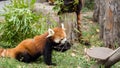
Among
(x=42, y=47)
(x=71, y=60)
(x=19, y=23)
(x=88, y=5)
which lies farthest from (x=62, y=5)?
(x=88, y=5)

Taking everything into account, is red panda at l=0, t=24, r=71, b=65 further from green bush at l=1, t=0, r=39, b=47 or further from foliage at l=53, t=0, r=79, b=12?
foliage at l=53, t=0, r=79, b=12

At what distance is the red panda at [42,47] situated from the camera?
6.27 meters

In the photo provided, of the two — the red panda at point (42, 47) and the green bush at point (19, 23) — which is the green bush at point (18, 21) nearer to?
the green bush at point (19, 23)

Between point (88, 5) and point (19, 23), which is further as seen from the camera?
point (88, 5)

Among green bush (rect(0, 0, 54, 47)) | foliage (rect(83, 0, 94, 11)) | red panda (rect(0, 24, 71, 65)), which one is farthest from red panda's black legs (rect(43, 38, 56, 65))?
foliage (rect(83, 0, 94, 11))

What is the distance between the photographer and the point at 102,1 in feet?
29.8

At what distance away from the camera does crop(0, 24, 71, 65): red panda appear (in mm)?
6273

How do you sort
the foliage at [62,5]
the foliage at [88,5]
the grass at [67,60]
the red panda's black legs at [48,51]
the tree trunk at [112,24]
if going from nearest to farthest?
the grass at [67,60] → the red panda's black legs at [48,51] → the tree trunk at [112,24] → the foliage at [62,5] → the foliage at [88,5]

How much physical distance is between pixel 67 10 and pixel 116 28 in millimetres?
1171

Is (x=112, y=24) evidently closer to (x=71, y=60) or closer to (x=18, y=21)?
(x=71, y=60)

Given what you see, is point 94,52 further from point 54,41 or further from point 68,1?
point 68,1

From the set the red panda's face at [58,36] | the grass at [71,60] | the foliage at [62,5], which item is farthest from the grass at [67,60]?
the foliage at [62,5]

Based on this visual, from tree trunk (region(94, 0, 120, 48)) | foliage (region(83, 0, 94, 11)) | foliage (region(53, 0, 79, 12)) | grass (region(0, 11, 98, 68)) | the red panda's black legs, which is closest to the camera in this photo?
grass (region(0, 11, 98, 68))

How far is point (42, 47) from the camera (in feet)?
20.8
